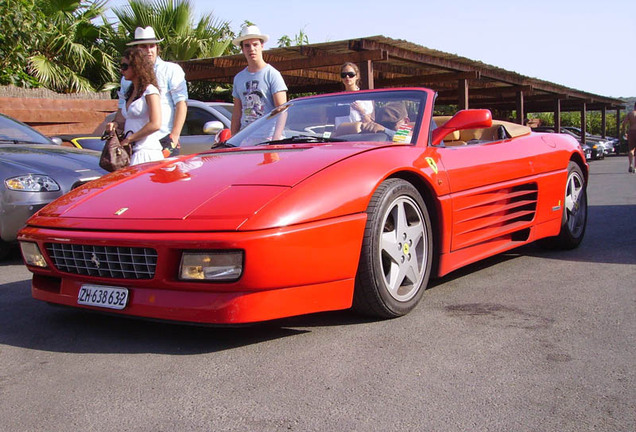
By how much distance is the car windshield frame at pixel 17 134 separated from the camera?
6445 mm

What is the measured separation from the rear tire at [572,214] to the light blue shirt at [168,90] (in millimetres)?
2992

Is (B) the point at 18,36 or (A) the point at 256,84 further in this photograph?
(B) the point at 18,36

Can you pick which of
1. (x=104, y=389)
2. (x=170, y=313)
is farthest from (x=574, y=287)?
(x=104, y=389)

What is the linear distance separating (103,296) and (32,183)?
8.95 feet

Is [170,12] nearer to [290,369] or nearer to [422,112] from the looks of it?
[422,112]

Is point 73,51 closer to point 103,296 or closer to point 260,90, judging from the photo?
point 260,90

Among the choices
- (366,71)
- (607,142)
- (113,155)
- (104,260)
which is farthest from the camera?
(607,142)

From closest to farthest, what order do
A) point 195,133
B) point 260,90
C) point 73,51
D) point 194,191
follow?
point 194,191 → point 260,90 → point 195,133 → point 73,51

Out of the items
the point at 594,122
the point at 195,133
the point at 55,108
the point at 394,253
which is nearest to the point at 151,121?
the point at 394,253

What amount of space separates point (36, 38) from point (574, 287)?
42.1ft

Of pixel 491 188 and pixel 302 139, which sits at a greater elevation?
pixel 302 139

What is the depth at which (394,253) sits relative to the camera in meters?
3.37

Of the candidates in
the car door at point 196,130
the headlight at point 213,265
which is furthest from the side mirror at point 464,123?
the car door at point 196,130

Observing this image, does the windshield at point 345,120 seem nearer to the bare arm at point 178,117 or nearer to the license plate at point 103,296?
the bare arm at point 178,117
